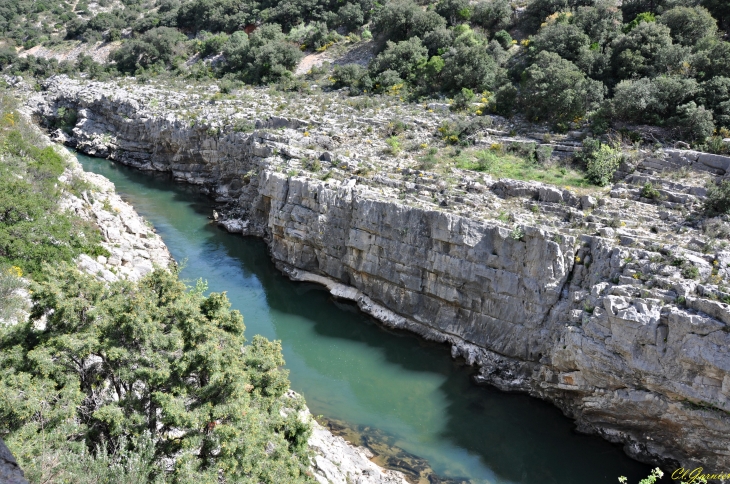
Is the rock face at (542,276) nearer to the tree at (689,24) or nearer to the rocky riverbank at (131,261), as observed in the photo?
the rocky riverbank at (131,261)

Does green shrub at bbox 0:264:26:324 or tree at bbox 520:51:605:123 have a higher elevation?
tree at bbox 520:51:605:123

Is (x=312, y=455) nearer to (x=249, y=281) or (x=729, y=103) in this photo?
(x=249, y=281)

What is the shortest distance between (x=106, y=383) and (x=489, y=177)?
16848 mm

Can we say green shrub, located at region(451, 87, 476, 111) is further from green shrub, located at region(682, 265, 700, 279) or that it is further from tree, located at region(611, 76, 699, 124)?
green shrub, located at region(682, 265, 700, 279)

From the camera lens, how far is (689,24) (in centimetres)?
2689

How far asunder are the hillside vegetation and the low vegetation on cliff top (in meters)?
20.9

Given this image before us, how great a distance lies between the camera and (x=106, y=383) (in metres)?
11.9

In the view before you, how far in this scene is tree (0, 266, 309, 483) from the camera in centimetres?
917

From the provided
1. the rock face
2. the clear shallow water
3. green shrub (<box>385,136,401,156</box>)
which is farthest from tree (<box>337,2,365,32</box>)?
the clear shallow water

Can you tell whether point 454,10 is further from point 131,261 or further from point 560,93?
point 131,261

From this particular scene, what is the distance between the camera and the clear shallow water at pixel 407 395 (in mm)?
15344

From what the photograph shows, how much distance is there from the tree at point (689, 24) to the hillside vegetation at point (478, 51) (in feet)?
0.22

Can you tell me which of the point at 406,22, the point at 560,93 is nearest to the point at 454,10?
the point at 406,22

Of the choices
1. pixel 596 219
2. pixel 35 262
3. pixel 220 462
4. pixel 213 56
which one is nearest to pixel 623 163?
pixel 596 219
